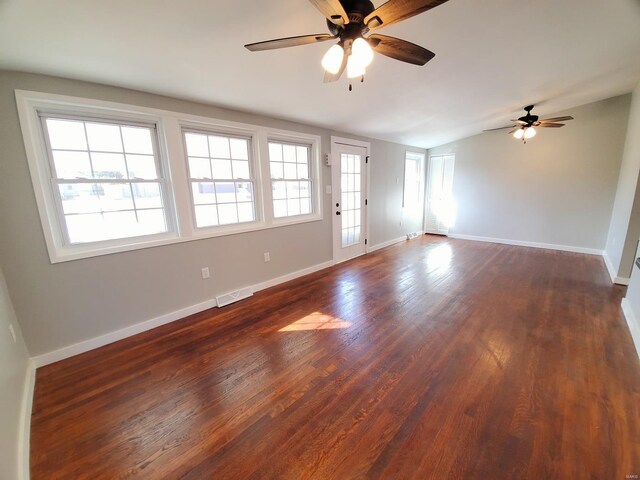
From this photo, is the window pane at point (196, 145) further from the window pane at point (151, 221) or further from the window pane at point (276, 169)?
the window pane at point (276, 169)

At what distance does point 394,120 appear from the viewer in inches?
154

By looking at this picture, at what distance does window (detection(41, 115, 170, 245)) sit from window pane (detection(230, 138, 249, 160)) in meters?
0.82

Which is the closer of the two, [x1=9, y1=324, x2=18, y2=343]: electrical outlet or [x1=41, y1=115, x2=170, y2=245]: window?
[x1=9, y1=324, x2=18, y2=343]: electrical outlet

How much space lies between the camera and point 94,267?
2162mm

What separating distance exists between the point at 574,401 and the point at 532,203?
491 cm

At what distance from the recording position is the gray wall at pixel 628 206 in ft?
10.3

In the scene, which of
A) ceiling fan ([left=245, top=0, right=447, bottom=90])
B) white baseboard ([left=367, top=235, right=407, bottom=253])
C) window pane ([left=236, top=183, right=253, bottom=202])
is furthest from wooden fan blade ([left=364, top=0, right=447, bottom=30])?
white baseboard ([left=367, top=235, right=407, bottom=253])

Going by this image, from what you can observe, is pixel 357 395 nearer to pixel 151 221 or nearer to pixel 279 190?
pixel 151 221

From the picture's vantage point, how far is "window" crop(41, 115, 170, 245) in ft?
6.68

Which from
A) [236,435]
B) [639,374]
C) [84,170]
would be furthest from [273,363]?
[639,374]

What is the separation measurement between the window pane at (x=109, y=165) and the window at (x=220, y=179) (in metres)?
0.59

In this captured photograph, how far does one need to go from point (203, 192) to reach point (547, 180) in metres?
6.32

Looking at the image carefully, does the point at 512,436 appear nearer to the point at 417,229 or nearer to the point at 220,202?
the point at 220,202

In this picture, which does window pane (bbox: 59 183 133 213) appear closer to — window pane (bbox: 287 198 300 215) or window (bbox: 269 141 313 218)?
window (bbox: 269 141 313 218)
